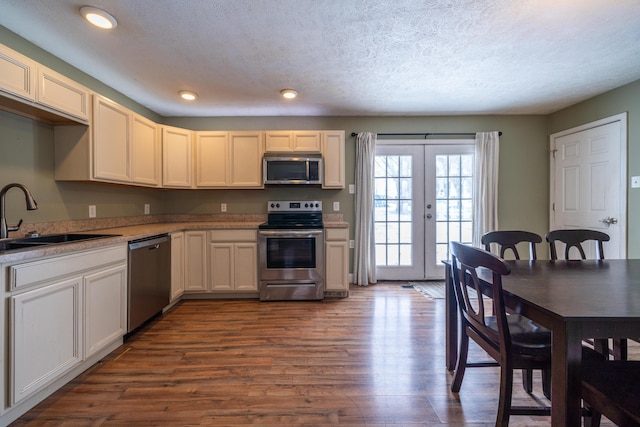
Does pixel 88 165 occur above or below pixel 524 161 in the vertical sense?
below

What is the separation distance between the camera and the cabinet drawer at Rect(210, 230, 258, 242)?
3.32 meters

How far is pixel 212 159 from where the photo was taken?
3.62 metres

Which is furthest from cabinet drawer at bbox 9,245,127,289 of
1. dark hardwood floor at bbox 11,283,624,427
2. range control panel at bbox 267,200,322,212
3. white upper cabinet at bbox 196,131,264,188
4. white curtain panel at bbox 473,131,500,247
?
white curtain panel at bbox 473,131,500,247

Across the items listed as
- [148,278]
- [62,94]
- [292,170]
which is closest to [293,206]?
[292,170]

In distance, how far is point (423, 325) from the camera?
2619 mm

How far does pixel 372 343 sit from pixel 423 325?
0.62 meters

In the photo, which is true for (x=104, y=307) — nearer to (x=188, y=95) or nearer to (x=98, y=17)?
(x=98, y=17)

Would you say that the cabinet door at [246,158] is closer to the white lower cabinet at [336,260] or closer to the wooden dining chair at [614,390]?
the white lower cabinet at [336,260]

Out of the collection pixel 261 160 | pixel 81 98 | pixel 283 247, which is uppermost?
pixel 81 98

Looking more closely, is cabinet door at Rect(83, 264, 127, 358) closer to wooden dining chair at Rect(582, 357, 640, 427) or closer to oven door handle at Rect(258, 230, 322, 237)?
oven door handle at Rect(258, 230, 322, 237)

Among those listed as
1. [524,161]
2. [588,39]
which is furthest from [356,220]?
[588,39]

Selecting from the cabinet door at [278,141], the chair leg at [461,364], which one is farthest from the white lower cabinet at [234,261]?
the chair leg at [461,364]

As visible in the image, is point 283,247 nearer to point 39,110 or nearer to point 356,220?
point 356,220

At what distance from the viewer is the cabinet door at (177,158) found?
335cm
